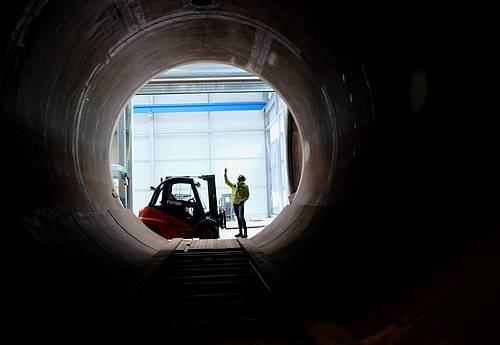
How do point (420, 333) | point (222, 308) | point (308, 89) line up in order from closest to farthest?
point (420, 333)
point (222, 308)
point (308, 89)

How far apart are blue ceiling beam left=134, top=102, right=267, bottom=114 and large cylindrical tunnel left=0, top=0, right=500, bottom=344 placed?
2060cm

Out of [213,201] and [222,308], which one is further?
[213,201]

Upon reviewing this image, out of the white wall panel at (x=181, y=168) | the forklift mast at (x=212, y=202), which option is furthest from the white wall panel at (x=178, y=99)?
the forklift mast at (x=212, y=202)

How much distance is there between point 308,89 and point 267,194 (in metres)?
21.2

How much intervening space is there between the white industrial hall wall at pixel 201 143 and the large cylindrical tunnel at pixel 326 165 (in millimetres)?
20756

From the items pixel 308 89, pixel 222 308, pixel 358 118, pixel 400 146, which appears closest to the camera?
pixel 400 146

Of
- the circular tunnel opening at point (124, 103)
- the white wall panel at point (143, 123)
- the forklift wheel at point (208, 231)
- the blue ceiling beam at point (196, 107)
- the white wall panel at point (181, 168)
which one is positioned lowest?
the forklift wheel at point (208, 231)

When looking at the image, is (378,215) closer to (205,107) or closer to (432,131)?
(432,131)

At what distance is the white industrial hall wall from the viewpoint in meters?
26.6

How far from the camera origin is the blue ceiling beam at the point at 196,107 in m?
26.4

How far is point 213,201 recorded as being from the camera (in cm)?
1180

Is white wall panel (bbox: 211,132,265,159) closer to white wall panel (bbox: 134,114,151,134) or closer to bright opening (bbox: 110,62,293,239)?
bright opening (bbox: 110,62,293,239)

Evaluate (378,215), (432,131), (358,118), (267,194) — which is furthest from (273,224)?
(267,194)

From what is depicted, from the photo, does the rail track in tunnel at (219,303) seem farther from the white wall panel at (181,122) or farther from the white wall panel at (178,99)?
the white wall panel at (178,99)
